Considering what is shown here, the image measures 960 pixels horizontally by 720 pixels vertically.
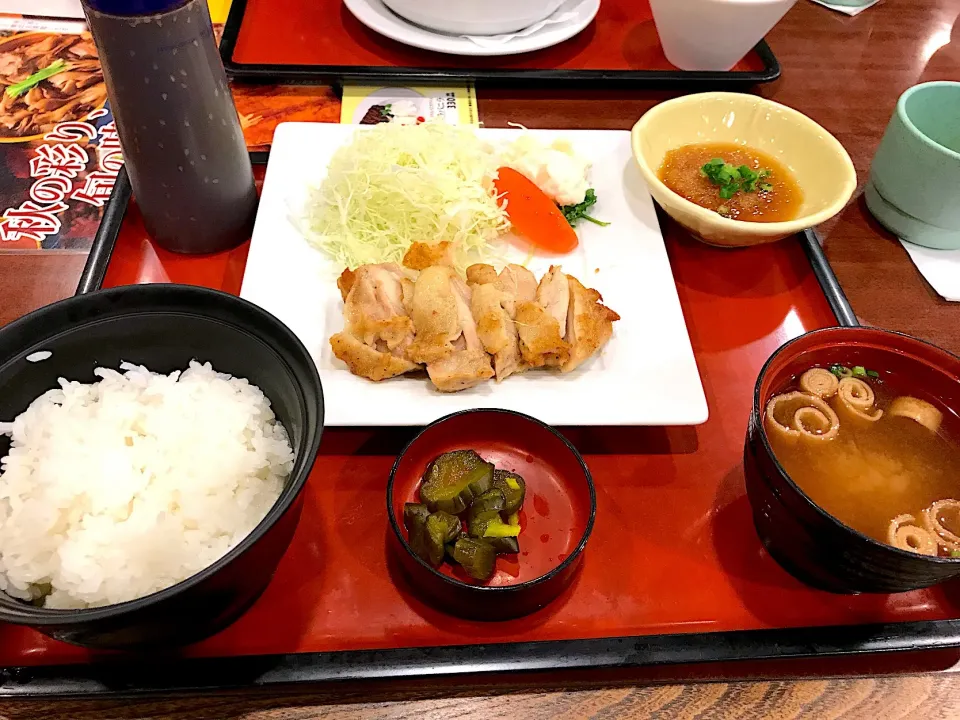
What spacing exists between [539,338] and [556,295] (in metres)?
0.19

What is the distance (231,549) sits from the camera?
1206 mm

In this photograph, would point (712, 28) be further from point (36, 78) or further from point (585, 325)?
point (36, 78)

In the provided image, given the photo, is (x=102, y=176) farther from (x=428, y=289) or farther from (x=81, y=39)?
(x=428, y=289)

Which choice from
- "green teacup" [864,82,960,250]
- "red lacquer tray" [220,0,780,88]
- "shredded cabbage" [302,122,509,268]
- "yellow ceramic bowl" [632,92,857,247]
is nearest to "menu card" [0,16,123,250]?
"red lacquer tray" [220,0,780,88]

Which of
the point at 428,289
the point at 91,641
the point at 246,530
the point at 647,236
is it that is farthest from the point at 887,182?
the point at 91,641

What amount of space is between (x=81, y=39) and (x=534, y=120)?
1989mm

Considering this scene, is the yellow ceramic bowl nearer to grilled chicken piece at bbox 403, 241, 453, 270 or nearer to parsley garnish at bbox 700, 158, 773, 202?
parsley garnish at bbox 700, 158, 773, 202

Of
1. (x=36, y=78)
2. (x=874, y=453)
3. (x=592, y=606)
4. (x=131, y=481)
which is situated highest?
(x=36, y=78)

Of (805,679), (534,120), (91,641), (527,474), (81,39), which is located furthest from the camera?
(81,39)

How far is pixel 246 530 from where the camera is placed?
4.44 ft

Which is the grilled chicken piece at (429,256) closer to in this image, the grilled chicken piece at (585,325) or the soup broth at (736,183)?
the grilled chicken piece at (585,325)

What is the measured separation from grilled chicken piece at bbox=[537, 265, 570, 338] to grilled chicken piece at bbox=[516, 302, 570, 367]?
0.04m

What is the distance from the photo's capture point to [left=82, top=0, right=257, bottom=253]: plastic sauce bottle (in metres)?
1.62

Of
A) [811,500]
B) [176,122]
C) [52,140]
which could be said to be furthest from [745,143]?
[52,140]
